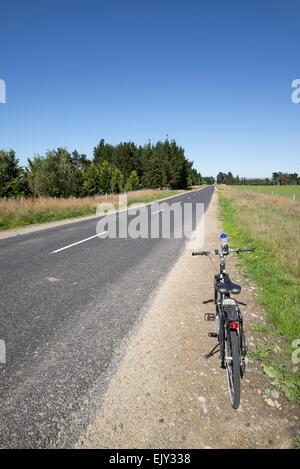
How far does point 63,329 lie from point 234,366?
2.43m

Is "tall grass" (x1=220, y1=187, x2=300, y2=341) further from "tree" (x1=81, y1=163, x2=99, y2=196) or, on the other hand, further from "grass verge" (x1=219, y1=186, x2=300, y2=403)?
"tree" (x1=81, y1=163, x2=99, y2=196)

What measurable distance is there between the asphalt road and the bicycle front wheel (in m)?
1.31

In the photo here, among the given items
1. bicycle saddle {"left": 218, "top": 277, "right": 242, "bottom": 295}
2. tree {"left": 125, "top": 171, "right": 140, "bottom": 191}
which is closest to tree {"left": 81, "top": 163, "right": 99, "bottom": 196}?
tree {"left": 125, "top": 171, "right": 140, "bottom": 191}

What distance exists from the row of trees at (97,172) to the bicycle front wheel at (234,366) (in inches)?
1291

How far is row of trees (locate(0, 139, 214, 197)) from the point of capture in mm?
31281

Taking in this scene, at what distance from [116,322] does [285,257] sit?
530 cm

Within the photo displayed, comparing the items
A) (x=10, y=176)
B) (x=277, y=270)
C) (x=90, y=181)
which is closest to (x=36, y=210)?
(x=277, y=270)

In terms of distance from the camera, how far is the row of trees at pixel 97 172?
3128 cm

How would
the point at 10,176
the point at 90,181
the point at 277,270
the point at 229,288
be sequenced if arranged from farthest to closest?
the point at 90,181, the point at 10,176, the point at 277,270, the point at 229,288

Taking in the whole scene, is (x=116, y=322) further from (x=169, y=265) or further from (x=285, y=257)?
(x=285, y=257)

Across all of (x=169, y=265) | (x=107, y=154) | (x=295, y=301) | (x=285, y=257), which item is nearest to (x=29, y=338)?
(x=169, y=265)

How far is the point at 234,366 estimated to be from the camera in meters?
2.11

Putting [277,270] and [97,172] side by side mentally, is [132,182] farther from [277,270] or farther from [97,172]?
[277,270]

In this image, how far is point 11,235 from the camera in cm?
1002
